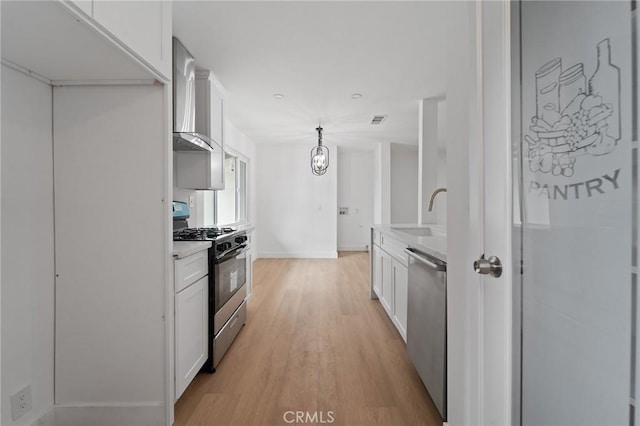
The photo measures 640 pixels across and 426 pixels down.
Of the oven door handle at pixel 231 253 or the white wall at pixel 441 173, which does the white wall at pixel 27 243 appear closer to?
the oven door handle at pixel 231 253

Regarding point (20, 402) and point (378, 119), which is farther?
point (378, 119)

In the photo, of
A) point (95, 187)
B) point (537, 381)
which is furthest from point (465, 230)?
point (95, 187)

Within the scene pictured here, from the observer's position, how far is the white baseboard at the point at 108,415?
5.14ft

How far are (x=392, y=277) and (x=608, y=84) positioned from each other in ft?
7.20

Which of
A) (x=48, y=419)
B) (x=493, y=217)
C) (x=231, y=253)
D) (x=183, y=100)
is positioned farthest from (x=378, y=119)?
(x=48, y=419)

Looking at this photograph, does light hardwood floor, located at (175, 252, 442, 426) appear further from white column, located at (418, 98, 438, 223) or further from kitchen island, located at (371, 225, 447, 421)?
white column, located at (418, 98, 438, 223)

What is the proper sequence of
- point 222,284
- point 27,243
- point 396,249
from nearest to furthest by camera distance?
point 27,243 → point 222,284 → point 396,249

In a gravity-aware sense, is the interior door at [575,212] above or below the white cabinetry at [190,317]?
above

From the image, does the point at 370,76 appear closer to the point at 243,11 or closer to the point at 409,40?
the point at 409,40

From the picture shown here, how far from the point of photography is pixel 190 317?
5.89 feet

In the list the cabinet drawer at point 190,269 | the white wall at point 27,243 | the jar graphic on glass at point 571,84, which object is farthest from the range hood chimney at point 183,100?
the jar graphic on glass at point 571,84

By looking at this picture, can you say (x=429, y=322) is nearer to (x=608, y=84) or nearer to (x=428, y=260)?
(x=428, y=260)

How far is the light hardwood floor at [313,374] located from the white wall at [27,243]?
28.4 inches

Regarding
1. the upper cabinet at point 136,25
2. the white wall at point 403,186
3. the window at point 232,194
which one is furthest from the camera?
the white wall at point 403,186
